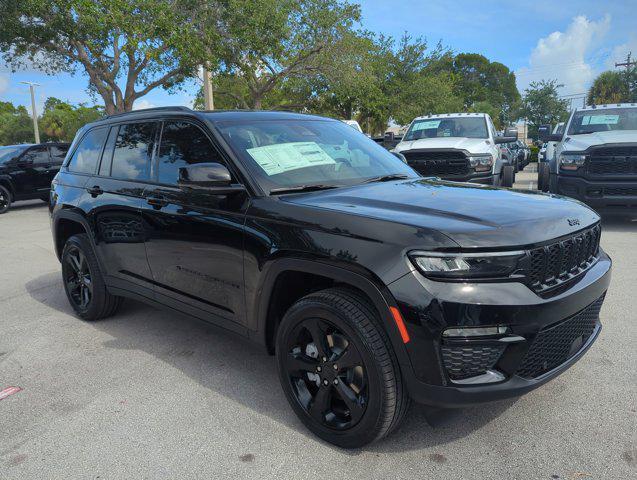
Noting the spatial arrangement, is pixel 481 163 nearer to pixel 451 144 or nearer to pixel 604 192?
pixel 451 144

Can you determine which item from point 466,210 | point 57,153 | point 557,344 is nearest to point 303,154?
point 466,210

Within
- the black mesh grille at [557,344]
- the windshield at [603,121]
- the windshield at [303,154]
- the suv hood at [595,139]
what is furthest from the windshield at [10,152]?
the black mesh grille at [557,344]

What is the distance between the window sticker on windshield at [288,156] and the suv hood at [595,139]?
639cm

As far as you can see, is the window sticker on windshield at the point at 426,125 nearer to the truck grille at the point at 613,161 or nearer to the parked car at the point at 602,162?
the parked car at the point at 602,162

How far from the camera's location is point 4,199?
531 inches

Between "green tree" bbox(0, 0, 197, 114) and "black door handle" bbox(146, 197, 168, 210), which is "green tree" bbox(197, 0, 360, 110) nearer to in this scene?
"green tree" bbox(0, 0, 197, 114)

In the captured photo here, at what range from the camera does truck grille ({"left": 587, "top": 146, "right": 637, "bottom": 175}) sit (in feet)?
25.9

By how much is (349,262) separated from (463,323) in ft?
1.92

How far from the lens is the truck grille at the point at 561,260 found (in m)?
2.38

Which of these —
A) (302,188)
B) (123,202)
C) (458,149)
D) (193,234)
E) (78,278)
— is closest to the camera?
(302,188)

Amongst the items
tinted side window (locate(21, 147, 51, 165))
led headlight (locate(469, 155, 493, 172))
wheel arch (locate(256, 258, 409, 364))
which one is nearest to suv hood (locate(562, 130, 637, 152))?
led headlight (locate(469, 155, 493, 172))

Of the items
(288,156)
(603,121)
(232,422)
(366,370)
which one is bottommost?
(232,422)

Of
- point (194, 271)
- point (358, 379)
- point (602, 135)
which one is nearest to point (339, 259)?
point (358, 379)

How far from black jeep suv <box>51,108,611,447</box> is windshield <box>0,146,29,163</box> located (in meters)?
11.4
